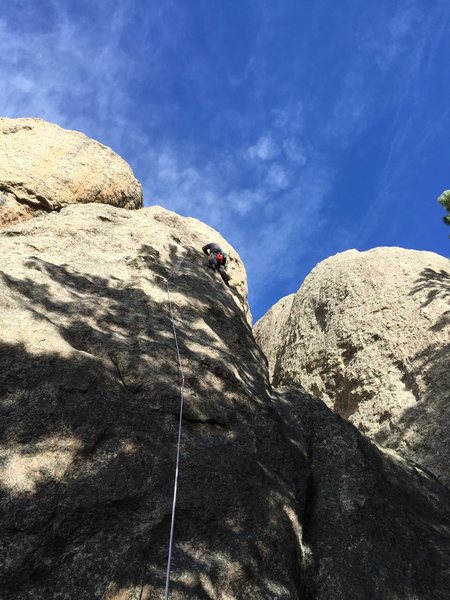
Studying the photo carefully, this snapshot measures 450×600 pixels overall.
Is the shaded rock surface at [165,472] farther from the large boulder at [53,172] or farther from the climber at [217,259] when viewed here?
the large boulder at [53,172]

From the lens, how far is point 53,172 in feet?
41.6

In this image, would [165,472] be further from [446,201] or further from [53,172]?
[446,201]

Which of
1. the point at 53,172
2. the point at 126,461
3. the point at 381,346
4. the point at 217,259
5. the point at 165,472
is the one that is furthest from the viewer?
the point at 53,172

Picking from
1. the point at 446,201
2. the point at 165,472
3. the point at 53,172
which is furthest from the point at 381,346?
the point at 53,172

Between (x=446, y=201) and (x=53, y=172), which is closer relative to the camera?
(x=53, y=172)

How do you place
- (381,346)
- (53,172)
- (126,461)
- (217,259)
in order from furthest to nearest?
(53,172)
(381,346)
(217,259)
(126,461)

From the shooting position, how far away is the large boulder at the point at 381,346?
10305 millimetres

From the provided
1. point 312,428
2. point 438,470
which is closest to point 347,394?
point 438,470

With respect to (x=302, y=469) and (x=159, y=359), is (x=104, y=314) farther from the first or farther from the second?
(x=302, y=469)

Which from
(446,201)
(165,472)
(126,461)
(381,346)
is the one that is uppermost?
(446,201)

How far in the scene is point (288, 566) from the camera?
188 inches

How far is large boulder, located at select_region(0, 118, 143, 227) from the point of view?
39.1ft

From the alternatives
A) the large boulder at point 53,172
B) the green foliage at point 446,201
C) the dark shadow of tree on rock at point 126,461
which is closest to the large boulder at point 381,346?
the green foliage at point 446,201

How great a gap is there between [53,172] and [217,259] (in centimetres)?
489
